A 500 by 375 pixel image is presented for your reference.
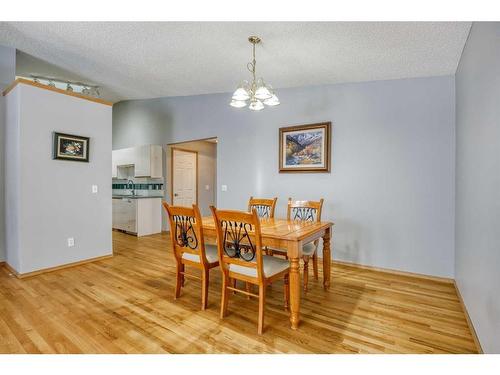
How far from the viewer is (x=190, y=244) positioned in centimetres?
243

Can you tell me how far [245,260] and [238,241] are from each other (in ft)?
0.52

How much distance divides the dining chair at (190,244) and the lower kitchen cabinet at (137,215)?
3337 millimetres

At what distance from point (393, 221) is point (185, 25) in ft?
10.5

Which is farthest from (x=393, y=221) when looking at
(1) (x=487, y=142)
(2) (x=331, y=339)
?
(2) (x=331, y=339)

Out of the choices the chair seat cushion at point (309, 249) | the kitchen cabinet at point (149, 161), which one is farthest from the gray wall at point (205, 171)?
the chair seat cushion at point (309, 249)

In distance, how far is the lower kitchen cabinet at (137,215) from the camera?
5.39m

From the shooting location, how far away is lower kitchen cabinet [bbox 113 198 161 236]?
5.39m

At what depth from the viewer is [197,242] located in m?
2.30

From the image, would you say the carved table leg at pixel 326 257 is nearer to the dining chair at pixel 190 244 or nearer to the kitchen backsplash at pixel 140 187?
the dining chair at pixel 190 244

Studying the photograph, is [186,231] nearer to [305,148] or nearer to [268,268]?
[268,268]

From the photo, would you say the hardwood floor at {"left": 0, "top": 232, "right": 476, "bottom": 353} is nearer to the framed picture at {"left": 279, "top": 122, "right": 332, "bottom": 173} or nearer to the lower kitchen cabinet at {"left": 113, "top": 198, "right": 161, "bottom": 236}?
the framed picture at {"left": 279, "top": 122, "right": 332, "bottom": 173}

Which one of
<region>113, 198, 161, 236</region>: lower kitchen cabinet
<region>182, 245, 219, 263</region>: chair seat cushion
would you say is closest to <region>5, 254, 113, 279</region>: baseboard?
<region>113, 198, 161, 236</region>: lower kitchen cabinet
